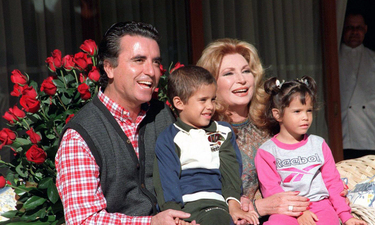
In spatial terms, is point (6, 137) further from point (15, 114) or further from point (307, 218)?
point (307, 218)

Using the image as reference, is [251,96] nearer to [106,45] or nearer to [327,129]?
[106,45]

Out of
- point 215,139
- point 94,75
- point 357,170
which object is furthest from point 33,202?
point 357,170

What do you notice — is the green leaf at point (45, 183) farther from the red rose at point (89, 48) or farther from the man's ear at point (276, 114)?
the man's ear at point (276, 114)

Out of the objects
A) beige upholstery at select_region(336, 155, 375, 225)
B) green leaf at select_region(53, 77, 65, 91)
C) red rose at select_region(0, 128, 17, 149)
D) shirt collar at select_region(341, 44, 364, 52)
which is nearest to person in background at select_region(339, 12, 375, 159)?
shirt collar at select_region(341, 44, 364, 52)

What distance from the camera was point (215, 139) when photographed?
8.51 ft

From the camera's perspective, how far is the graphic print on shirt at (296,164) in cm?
270

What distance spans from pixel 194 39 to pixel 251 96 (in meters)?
1.38

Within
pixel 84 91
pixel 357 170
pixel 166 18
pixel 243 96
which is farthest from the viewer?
pixel 166 18

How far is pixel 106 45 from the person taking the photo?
2574 mm

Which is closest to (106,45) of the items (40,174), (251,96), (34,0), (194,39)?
(40,174)

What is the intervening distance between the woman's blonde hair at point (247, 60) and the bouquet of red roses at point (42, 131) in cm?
78

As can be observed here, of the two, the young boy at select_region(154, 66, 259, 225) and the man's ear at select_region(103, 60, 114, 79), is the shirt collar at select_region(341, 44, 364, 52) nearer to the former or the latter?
the young boy at select_region(154, 66, 259, 225)

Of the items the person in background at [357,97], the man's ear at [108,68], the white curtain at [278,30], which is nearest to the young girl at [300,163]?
the man's ear at [108,68]

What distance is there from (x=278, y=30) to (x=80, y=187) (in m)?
3.39
